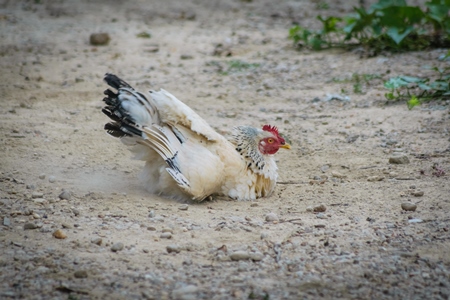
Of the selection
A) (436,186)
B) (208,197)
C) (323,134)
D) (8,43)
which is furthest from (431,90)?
(8,43)

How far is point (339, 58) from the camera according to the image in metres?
8.30

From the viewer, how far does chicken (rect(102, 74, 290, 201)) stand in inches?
176

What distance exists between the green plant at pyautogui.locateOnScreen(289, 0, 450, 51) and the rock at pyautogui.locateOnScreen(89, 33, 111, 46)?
9.41ft

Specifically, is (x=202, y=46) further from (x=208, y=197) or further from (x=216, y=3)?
(x=208, y=197)

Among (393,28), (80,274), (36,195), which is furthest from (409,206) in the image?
(393,28)

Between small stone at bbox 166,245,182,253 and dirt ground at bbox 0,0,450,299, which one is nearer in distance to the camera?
dirt ground at bbox 0,0,450,299

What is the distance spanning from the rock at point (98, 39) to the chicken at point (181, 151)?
484 centimetres

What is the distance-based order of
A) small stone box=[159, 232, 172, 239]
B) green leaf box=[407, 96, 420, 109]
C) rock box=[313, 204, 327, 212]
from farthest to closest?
1. green leaf box=[407, 96, 420, 109]
2. rock box=[313, 204, 327, 212]
3. small stone box=[159, 232, 172, 239]

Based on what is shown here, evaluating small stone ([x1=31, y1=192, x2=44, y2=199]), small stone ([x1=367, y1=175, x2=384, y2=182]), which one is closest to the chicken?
small stone ([x1=31, y1=192, x2=44, y2=199])

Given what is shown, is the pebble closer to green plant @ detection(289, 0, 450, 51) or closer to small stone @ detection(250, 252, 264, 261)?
small stone @ detection(250, 252, 264, 261)

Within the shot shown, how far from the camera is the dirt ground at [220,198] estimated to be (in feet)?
11.1

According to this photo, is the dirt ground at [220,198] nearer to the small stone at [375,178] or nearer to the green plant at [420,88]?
the small stone at [375,178]

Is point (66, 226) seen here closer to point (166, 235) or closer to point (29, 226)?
point (29, 226)

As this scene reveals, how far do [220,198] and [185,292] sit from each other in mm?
1672
